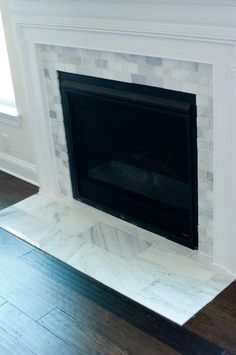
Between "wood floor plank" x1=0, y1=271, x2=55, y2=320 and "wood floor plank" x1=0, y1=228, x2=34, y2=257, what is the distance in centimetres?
20

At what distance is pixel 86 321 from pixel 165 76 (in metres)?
1.04

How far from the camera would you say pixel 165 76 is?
2223 mm

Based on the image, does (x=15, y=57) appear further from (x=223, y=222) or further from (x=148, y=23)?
(x=223, y=222)

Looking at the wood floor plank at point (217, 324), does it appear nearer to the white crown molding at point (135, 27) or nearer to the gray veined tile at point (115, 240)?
the gray veined tile at point (115, 240)

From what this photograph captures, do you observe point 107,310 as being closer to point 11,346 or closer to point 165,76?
point 11,346

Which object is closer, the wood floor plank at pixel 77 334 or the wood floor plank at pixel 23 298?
the wood floor plank at pixel 77 334

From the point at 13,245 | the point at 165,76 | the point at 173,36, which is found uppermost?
the point at 173,36

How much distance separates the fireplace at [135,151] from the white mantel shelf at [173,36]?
0.17 m

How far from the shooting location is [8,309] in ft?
7.38

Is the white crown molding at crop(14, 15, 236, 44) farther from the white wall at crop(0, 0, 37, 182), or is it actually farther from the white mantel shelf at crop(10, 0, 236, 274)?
the white wall at crop(0, 0, 37, 182)

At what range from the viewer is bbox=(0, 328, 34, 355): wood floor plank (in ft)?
6.61

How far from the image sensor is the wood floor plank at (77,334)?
198 cm

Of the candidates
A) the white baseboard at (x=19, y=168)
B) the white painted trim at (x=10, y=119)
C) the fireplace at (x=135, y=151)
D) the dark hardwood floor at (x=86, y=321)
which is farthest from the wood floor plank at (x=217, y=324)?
the white painted trim at (x=10, y=119)

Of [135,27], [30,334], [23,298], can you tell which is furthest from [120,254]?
[135,27]
